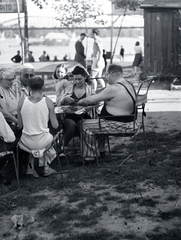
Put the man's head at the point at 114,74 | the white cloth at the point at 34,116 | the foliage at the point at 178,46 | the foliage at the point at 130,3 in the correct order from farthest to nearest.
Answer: the foliage at the point at 130,3 < the foliage at the point at 178,46 < the man's head at the point at 114,74 < the white cloth at the point at 34,116

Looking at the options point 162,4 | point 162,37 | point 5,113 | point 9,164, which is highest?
point 162,4

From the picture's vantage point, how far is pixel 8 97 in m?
6.58

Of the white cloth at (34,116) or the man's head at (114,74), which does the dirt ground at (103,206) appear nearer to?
the white cloth at (34,116)

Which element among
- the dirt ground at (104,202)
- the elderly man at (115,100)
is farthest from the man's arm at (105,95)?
the dirt ground at (104,202)

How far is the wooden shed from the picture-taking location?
17.0m

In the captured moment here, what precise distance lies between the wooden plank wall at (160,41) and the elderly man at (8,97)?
1121 centimetres

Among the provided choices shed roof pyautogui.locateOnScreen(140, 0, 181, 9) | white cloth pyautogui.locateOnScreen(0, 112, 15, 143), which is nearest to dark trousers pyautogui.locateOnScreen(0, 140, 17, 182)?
white cloth pyautogui.locateOnScreen(0, 112, 15, 143)

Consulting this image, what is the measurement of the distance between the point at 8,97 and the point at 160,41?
11714mm

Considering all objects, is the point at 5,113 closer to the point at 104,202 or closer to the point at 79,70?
the point at 79,70

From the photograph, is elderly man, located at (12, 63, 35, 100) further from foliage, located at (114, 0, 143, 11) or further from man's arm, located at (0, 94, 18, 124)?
foliage, located at (114, 0, 143, 11)

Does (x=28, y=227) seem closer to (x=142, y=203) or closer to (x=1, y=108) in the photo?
(x=142, y=203)

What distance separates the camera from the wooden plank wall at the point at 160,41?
17219 mm

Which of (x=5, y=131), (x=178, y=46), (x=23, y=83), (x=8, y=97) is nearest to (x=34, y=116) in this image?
(x=5, y=131)

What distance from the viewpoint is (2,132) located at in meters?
5.34
